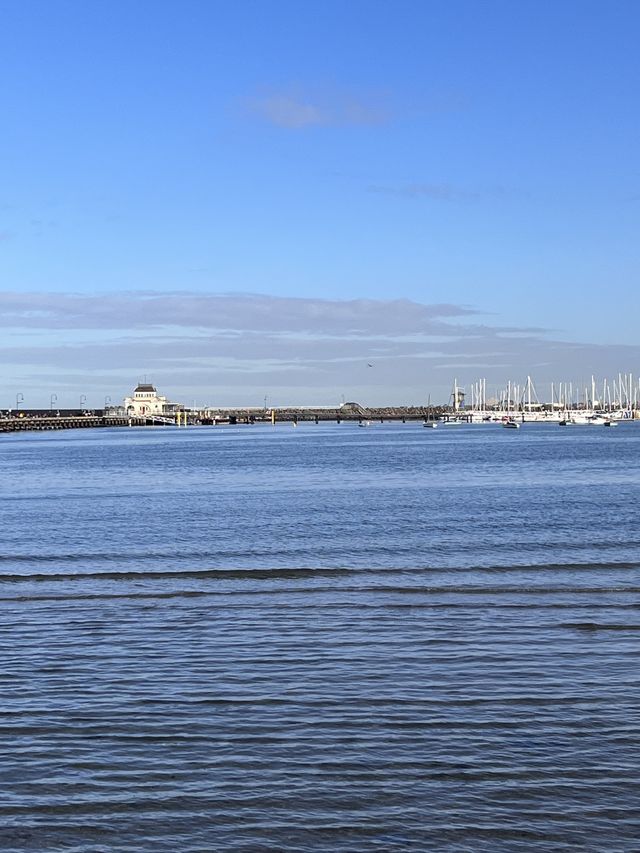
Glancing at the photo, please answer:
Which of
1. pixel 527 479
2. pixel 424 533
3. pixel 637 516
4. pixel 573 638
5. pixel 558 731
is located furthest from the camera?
pixel 527 479

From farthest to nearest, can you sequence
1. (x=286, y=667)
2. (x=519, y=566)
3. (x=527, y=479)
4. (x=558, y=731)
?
(x=527, y=479) < (x=519, y=566) < (x=286, y=667) < (x=558, y=731)

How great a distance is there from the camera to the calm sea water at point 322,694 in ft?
33.1

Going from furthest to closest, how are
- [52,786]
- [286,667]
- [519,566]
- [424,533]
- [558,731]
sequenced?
[424,533] < [519,566] < [286,667] < [558,731] < [52,786]

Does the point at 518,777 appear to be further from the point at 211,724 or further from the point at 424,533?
the point at 424,533

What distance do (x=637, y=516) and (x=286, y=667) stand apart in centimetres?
2933

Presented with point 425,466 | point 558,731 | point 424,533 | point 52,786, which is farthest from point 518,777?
point 425,466

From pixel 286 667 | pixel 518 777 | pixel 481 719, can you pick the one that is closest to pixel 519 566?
pixel 286 667

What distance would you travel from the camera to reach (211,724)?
13.1m

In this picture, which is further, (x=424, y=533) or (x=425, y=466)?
(x=425, y=466)

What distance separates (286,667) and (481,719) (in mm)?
3873

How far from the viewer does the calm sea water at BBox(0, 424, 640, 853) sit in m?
10.1

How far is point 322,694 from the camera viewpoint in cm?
1447

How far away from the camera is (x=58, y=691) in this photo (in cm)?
1469

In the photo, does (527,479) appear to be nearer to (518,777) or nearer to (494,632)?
(494,632)
